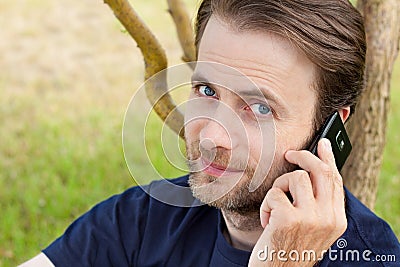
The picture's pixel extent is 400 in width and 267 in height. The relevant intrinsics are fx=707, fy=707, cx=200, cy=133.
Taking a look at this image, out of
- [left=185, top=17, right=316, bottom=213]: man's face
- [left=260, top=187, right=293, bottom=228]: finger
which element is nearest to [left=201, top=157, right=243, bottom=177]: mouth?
[left=185, top=17, right=316, bottom=213]: man's face

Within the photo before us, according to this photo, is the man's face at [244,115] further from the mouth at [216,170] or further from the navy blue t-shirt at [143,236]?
the navy blue t-shirt at [143,236]

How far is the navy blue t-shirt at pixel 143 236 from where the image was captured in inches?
82.9

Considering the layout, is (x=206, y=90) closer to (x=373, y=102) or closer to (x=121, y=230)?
(x=121, y=230)

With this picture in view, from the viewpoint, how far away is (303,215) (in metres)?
1.70

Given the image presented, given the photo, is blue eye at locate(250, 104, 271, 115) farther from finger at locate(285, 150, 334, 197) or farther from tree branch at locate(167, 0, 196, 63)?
tree branch at locate(167, 0, 196, 63)

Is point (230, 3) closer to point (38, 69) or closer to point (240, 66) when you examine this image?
point (240, 66)

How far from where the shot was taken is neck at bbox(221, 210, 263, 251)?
2.01 m

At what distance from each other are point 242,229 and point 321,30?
60 cm

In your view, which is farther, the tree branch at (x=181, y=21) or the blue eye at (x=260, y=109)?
the tree branch at (x=181, y=21)

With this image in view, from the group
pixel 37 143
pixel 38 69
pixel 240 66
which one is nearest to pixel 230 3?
pixel 240 66

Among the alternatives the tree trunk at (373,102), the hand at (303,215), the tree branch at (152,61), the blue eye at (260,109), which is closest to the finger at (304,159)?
the hand at (303,215)

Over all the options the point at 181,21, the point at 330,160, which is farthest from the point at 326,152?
the point at 181,21

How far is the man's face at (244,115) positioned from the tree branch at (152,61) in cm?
22

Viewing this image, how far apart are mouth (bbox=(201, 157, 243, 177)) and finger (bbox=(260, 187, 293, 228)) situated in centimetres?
12
